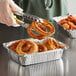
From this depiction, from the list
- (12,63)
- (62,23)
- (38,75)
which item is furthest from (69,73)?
(62,23)

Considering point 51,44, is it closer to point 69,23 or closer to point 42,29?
point 42,29

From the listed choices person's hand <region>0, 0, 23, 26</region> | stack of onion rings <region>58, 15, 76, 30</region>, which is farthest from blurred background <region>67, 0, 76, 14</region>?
person's hand <region>0, 0, 23, 26</region>

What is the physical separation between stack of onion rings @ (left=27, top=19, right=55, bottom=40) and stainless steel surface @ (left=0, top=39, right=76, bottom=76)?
114 millimetres

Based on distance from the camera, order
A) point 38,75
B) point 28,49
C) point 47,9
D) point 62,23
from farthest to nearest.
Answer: point 47,9 < point 62,23 < point 28,49 < point 38,75

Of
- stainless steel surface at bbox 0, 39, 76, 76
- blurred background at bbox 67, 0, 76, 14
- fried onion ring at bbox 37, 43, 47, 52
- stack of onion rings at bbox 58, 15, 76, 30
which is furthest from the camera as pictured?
blurred background at bbox 67, 0, 76, 14

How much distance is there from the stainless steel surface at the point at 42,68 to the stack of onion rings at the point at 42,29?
11 centimetres

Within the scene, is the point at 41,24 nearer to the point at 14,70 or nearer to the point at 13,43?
the point at 13,43

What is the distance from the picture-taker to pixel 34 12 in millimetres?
2162

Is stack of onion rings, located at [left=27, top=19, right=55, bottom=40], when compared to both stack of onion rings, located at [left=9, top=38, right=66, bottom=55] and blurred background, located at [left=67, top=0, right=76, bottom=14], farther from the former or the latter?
blurred background, located at [left=67, top=0, right=76, bottom=14]

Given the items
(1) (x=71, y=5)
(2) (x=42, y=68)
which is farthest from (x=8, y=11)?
(1) (x=71, y=5)

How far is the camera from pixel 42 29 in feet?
4.58

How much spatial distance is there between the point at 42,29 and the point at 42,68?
198mm

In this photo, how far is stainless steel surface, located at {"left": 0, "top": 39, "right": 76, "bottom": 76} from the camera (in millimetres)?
1211

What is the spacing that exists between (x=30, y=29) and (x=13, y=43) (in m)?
0.09
